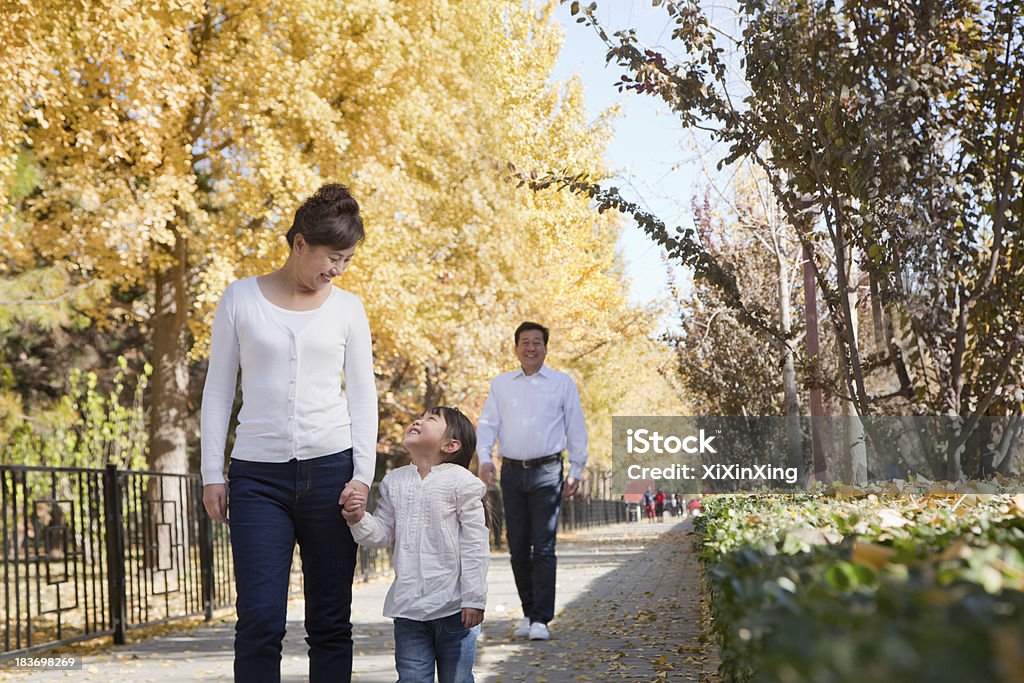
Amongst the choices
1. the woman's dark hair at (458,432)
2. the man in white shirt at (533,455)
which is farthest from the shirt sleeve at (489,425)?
the woman's dark hair at (458,432)

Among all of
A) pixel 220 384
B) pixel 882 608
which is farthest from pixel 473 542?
pixel 882 608

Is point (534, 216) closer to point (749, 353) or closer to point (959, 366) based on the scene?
point (749, 353)

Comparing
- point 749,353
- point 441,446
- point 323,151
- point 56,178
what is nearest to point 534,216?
point 749,353

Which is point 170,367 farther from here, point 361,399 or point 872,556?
point 872,556

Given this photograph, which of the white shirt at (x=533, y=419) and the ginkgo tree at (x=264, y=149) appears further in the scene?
the ginkgo tree at (x=264, y=149)

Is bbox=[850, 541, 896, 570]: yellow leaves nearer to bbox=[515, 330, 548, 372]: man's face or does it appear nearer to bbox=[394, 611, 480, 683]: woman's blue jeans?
bbox=[394, 611, 480, 683]: woman's blue jeans

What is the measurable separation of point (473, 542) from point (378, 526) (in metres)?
0.37

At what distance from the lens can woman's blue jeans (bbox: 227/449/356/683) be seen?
3.97m

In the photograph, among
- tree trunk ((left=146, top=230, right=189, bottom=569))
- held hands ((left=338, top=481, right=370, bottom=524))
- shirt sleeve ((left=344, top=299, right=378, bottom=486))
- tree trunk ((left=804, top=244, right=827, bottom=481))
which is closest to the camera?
held hands ((left=338, top=481, right=370, bottom=524))

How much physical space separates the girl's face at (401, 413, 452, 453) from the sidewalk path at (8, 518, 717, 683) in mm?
2168

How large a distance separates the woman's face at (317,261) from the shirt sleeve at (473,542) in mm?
986

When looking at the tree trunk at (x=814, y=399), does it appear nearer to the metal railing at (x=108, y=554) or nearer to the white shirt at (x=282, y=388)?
the metal railing at (x=108, y=554)

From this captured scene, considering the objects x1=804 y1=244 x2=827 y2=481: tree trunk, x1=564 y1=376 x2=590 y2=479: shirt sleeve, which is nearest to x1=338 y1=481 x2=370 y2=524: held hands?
x1=564 y1=376 x2=590 y2=479: shirt sleeve

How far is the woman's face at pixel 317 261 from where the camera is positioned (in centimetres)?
412
